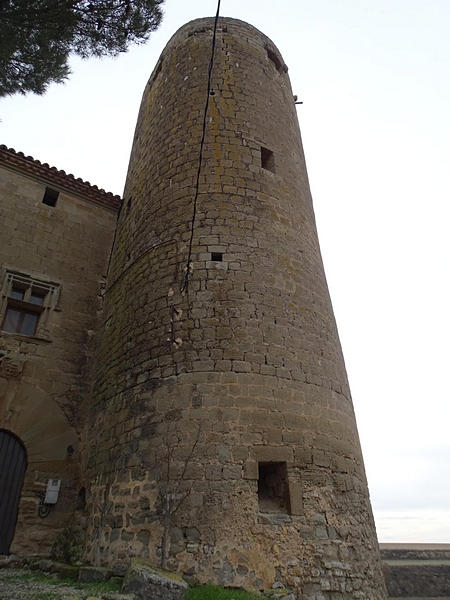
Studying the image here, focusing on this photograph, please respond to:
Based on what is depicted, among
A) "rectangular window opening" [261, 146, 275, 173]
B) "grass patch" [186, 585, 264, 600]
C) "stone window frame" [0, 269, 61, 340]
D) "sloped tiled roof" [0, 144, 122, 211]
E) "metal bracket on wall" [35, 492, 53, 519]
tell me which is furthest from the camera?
"sloped tiled roof" [0, 144, 122, 211]

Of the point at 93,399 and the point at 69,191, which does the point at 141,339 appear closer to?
the point at 93,399

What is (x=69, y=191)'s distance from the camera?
10586 mm

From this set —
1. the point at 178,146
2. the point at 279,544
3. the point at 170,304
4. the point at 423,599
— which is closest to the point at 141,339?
the point at 170,304

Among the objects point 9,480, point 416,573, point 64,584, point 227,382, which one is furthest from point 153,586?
point 416,573

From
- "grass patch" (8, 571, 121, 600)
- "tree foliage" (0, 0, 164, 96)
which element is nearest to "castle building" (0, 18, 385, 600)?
"grass patch" (8, 571, 121, 600)

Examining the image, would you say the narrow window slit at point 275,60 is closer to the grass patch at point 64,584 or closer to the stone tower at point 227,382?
the stone tower at point 227,382

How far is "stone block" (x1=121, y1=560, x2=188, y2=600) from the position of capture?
3.99 meters

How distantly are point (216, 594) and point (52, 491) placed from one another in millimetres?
4075

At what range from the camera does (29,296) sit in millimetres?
8875

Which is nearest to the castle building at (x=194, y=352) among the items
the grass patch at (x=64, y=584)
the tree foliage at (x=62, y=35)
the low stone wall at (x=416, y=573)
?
the grass patch at (x=64, y=584)

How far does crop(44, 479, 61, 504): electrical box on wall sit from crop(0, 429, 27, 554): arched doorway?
43 cm

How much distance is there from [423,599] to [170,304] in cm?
1207

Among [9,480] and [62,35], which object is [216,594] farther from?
[62,35]

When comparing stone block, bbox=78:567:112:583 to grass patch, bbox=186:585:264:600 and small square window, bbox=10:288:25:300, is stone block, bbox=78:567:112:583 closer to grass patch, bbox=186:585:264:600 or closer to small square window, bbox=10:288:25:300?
grass patch, bbox=186:585:264:600
